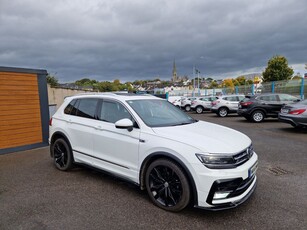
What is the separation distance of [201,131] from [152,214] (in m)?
1.38

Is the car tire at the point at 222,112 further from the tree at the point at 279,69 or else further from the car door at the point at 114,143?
the tree at the point at 279,69

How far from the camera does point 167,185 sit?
3.26 m

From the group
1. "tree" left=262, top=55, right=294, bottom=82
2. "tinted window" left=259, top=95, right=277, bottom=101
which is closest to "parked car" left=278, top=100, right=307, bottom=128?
"tinted window" left=259, top=95, right=277, bottom=101

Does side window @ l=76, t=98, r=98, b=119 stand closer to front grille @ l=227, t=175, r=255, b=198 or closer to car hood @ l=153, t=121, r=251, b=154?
car hood @ l=153, t=121, r=251, b=154

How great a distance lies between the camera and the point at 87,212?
328 cm

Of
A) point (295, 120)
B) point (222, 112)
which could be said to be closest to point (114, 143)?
point (295, 120)

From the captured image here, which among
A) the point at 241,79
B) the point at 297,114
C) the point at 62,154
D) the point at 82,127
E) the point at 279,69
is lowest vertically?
the point at 62,154

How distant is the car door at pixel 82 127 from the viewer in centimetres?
438

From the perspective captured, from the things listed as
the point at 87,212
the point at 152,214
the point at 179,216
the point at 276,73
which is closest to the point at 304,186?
the point at 179,216

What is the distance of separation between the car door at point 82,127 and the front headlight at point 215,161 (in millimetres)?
2210

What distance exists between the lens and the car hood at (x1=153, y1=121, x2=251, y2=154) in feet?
9.92

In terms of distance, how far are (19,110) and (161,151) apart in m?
5.67

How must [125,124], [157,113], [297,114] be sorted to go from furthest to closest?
[297,114]
[157,113]
[125,124]

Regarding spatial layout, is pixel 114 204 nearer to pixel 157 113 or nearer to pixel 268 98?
pixel 157 113
